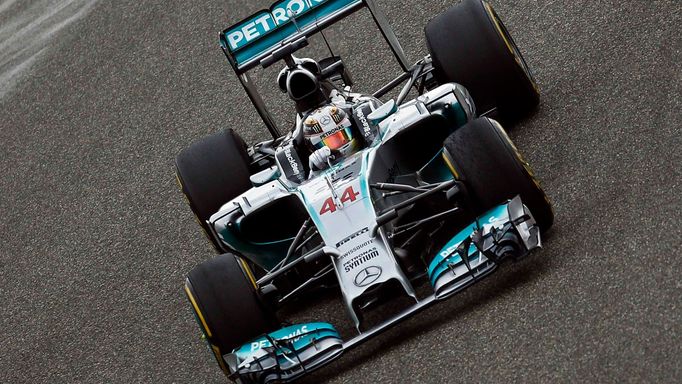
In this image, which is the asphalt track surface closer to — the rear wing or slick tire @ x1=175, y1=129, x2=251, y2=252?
slick tire @ x1=175, y1=129, x2=251, y2=252

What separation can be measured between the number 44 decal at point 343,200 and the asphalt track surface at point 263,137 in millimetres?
902

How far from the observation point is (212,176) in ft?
34.3

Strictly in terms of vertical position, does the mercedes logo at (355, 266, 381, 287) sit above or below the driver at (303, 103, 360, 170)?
below

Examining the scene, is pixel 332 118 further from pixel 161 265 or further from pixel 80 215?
pixel 80 215

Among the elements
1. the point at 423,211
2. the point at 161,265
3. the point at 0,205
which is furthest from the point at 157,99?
the point at 423,211

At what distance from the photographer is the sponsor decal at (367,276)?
329 inches

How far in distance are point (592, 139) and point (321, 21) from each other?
2267mm

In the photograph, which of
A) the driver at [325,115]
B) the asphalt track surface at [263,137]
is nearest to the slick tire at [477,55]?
the asphalt track surface at [263,137]

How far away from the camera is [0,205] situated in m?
14.4

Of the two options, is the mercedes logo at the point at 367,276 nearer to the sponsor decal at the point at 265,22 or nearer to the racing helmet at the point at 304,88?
the racing helmet at the point at 304,88

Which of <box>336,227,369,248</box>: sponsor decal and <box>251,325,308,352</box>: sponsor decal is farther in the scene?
<box>336,227,369,248</box>: sponsor decal

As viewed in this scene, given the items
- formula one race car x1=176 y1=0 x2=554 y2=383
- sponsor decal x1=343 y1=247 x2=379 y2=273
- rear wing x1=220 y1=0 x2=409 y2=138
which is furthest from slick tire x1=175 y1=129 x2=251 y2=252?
sponsor decal x1=343 y1=247 x2=379 y2=273

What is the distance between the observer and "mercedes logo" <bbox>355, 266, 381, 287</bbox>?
8352 millimetres

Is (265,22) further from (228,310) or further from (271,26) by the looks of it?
(228,310)
